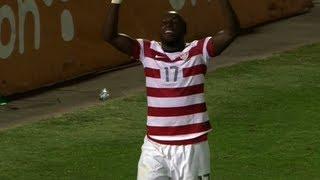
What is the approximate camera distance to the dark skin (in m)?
6.16

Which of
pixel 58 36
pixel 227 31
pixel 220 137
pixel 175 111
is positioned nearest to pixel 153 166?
pixel 175 111

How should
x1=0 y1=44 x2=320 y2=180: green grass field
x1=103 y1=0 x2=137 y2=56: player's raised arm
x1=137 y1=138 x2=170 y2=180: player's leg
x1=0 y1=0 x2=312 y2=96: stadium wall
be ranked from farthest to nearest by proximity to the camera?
x1=0 y1=0 x2=312 y2=96: stadium wall < x1=0 y1=44 x2=320 y2=180: green grass field < x1=103 y1=0 x2=137 y2=56: player's raised arm < x1=137 y1=138 x2=170 y2=180: player's leg

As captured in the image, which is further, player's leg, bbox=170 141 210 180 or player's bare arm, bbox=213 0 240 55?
player's bare arm, bbox=213 0 240 55

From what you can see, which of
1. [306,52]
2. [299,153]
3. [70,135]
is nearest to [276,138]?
[299,153]

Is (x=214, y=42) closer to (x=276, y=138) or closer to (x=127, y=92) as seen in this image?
(x=276, y=138)

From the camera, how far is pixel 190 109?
6191 mm

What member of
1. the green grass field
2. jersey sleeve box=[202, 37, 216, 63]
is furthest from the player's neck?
the green grass field

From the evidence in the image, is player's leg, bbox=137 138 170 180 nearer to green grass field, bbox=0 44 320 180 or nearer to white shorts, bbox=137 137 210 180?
white shorts, bbox=137 137 210 180

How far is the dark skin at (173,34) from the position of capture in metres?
6.16

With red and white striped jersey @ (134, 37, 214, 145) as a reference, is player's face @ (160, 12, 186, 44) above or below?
above

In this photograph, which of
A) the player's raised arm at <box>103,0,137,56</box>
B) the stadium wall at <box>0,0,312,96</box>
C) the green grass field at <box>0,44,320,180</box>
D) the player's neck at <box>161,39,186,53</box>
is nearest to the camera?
the player's neck at <box>161,39,186,53</box>

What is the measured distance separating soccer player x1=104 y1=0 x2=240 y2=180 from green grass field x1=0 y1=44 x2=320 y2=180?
2723 mm

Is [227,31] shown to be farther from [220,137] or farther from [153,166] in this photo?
[220,137]

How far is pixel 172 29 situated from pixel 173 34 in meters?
0.04
